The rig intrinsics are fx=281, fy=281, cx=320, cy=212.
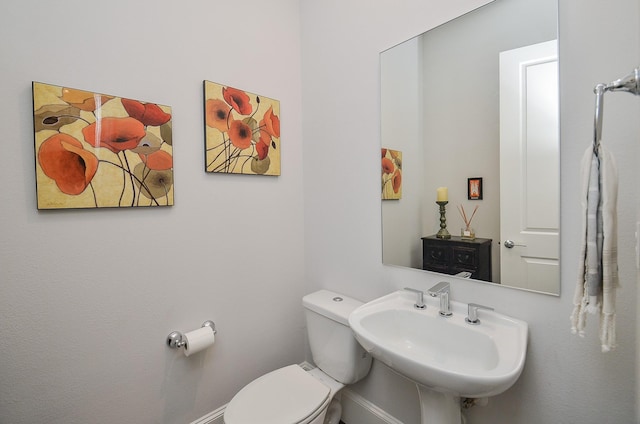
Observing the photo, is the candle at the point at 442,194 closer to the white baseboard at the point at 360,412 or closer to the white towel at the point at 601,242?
the white towel at the point at 601,242

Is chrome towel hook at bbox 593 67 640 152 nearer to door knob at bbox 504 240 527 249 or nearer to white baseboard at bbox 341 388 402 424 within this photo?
door knob at bbox 504 240 527 249

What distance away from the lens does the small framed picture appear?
113 cm

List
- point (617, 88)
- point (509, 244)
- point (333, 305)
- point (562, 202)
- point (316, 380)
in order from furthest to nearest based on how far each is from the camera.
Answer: point (333, 305) < point (316, 380) < point (509, 244) < point (562, 202) < point (617, 88)

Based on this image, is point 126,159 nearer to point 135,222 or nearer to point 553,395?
point 135,222

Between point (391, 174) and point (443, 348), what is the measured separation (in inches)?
30.8

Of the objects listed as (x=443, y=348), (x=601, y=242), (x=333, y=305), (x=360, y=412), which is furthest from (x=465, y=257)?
(x=360, y=412)

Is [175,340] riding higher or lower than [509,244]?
lower

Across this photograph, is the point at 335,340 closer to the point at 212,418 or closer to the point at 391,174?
the point at 212,418

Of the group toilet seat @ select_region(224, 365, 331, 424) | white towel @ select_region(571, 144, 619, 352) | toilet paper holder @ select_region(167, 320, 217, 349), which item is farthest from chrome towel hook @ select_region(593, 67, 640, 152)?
toilet paper holder @ select_region(167, 320, 217, 349)

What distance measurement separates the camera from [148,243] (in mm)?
1274

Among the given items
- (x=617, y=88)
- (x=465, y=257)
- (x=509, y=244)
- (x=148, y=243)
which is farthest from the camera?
(x=148, y=243)

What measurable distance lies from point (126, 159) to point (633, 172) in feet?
5.80

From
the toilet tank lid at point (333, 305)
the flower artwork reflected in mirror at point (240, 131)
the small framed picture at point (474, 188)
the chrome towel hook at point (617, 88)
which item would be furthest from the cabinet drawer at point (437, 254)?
the flower artwork reflected in mirror at point (240, 131)

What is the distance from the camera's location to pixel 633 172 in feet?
2.62
